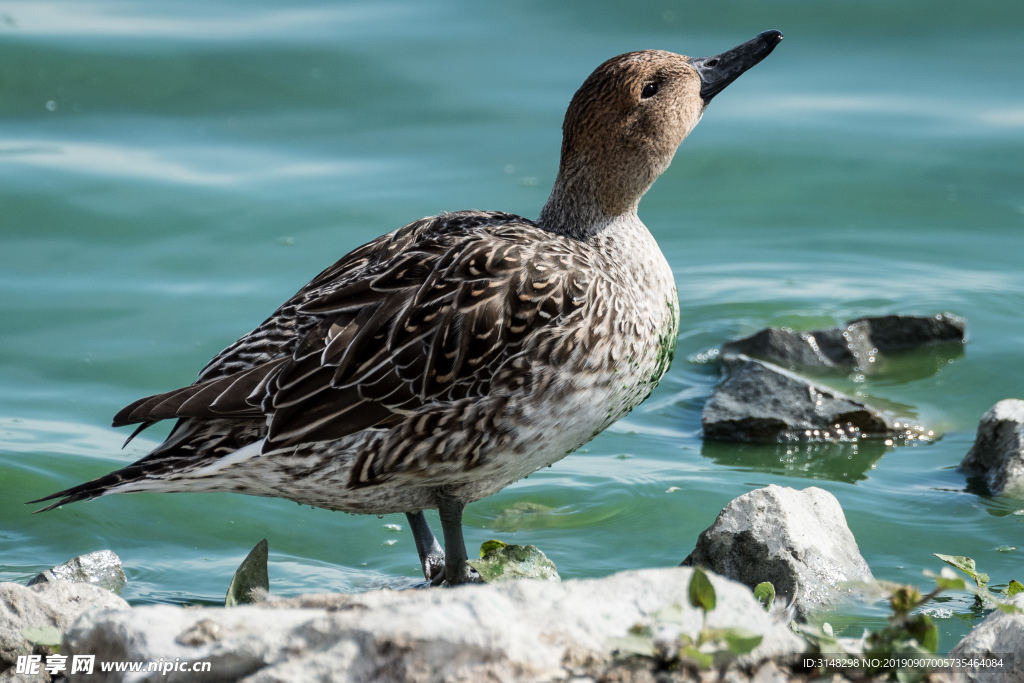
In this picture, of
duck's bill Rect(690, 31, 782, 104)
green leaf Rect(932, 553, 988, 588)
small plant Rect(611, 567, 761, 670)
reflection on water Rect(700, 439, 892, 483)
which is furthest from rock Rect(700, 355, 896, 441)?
small plant Rect(611, 567, 761, 670)

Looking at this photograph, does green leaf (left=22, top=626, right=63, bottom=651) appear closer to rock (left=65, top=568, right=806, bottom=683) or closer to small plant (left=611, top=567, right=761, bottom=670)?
rock (left=65, top=568, right=806, bottom=683)

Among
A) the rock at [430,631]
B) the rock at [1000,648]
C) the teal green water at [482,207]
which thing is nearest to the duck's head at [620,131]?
the teal green water at [482,207]

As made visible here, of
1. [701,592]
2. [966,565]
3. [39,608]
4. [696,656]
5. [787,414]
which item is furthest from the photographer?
[787,414]

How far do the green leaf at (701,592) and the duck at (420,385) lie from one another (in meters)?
1.69

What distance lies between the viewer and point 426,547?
4992mm

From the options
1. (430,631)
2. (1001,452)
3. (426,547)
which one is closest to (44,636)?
(430,631)

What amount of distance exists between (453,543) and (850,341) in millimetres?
3642

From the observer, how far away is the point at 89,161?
376 inches

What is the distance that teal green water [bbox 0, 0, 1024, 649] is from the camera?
222 inches

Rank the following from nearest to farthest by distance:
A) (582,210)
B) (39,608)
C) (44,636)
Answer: (44,636)
(39,608)
(582,210)

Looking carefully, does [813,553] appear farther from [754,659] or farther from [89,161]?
[89,161]

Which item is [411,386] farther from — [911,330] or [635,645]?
[911,330]

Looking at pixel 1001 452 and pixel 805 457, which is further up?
pixel 1001 452

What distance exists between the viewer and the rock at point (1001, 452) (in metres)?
5.56
